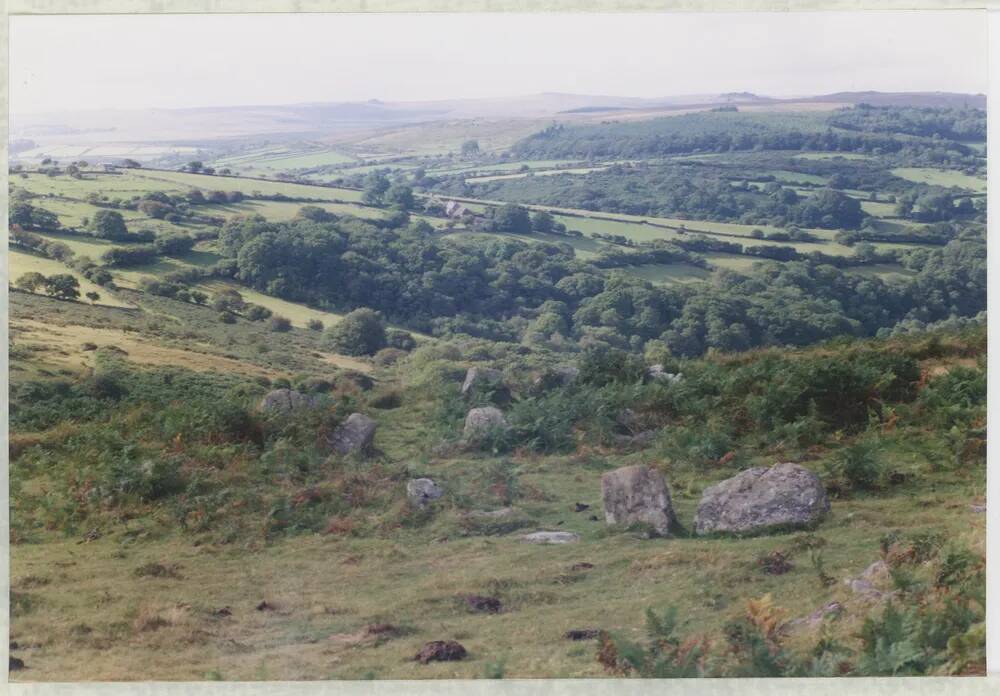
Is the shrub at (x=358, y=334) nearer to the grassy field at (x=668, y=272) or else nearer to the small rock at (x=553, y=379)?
the small rock at (x=553, y=379)

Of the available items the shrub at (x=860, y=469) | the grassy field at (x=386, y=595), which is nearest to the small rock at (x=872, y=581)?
the grassy field at (x=386, y=595)

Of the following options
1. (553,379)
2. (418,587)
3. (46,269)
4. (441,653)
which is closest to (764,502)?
(418,587)

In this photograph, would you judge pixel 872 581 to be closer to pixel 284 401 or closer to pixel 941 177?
pixel 284 401

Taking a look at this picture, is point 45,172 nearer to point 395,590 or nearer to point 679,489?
point 395,590

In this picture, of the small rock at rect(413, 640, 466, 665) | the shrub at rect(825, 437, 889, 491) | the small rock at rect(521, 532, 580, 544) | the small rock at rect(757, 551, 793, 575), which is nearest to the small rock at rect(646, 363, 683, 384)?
the shrub at rect(825, 437, 889, 491)

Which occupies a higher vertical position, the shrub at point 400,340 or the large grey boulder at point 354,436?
the shrub at point 400,340

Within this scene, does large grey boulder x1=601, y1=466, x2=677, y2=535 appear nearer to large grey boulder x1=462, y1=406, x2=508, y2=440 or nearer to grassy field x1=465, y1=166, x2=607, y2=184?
large grey boulder x1=462, y1=406, x2=508, y2=440
